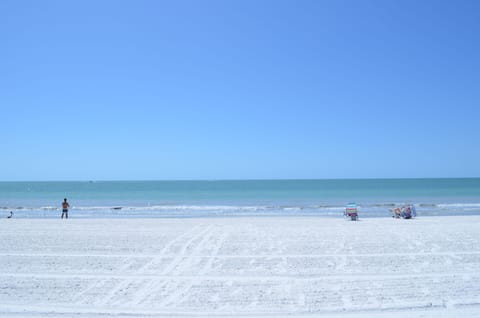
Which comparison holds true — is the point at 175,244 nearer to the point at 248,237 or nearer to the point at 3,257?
the point at 248,237

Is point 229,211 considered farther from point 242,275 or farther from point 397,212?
point 242,275

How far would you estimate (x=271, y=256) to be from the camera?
9.77 m

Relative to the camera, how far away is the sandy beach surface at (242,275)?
623 cm

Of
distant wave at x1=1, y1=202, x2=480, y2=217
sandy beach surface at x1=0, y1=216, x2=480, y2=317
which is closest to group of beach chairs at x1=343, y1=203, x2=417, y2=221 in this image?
distant wave at x1=1, y1=202, x2=480, y2=217

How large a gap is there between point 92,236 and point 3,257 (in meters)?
3.50

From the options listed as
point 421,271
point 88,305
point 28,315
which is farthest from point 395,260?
point 28,315

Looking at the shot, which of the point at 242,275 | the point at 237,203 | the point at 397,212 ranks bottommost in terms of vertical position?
the point at 237,203

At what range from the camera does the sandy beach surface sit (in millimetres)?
6227

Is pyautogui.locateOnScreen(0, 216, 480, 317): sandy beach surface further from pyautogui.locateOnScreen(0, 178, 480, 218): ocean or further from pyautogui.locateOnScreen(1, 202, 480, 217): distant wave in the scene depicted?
pyautogui.locateOnScreen(0, 178, 480, 218): ocean

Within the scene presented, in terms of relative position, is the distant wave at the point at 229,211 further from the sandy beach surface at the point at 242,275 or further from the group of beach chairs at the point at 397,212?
the sandy beach surface at the point at 242,275

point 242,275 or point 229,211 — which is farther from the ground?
point 242,275


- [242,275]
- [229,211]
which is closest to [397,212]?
[229,211]

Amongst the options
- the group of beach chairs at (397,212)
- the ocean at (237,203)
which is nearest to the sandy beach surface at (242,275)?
the group of beach chairs at (397,212)

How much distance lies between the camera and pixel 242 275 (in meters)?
8.05
